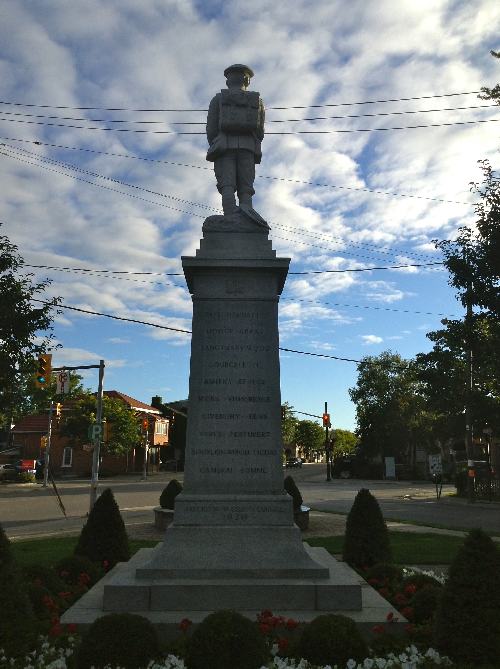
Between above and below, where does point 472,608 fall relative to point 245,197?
below

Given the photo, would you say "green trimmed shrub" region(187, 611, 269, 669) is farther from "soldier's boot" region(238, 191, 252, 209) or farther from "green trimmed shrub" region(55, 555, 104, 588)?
"soldier's boot" region(238, 191, 252, 209)

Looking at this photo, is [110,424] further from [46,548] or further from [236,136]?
[236,136]

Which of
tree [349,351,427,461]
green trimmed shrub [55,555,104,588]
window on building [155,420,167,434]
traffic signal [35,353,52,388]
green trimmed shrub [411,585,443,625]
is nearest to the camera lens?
green trimmed shrub [411,585,443,625]

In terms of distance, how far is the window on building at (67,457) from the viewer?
67438 mm

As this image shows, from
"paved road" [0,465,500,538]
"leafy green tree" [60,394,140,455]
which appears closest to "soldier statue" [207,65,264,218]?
"paved road" [0,465,500,538]

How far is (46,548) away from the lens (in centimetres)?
1480

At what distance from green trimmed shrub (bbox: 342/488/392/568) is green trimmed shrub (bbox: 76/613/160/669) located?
5.14 metres

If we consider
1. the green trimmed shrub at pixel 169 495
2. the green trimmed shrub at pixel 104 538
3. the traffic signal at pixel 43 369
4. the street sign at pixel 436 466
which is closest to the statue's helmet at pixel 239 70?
the green trimmed shrub at pixel 104 538

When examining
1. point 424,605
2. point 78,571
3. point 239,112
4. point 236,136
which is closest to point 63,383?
point 78,571

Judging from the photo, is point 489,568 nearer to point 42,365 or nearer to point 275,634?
point 275,634

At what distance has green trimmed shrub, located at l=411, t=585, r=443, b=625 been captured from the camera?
6582mm

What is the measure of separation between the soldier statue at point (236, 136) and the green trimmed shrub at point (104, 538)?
5.03m

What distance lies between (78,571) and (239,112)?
694 centimetres

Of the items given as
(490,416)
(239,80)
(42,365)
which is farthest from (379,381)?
(239,80)
